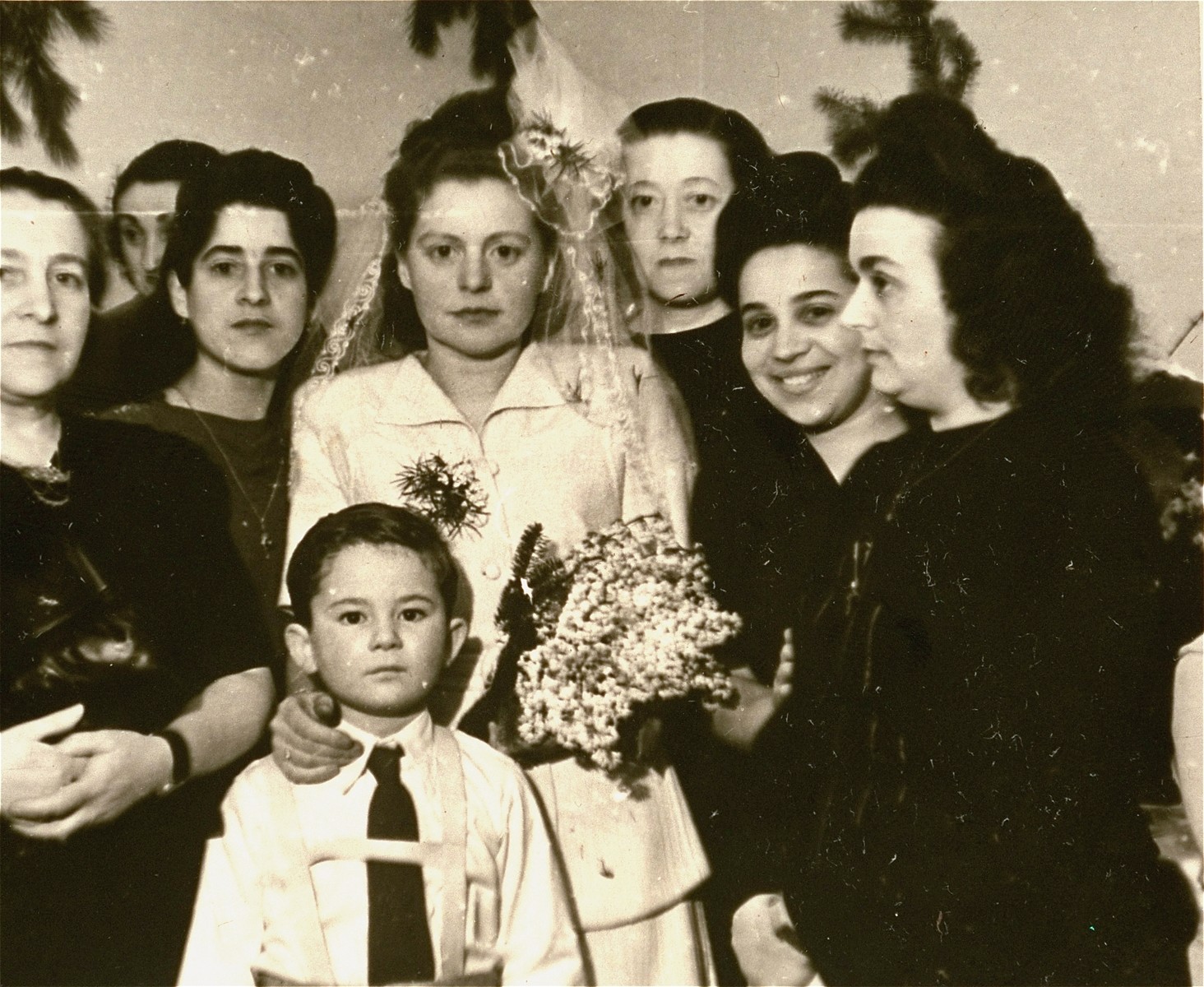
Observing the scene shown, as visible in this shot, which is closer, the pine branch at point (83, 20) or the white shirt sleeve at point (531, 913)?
the white shirt sleeve at point (531, 913)

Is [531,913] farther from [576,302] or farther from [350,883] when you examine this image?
[576,302]

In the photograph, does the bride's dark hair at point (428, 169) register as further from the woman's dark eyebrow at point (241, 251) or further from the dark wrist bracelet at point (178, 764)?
the dark wrist bracelet at point (178, 764)

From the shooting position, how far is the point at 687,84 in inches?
122

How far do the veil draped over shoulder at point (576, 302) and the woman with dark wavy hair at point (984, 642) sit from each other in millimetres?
507

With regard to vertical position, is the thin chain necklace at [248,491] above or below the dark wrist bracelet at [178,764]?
above

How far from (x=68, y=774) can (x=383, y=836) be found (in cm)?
73

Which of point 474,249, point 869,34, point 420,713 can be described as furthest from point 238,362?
point 869,34

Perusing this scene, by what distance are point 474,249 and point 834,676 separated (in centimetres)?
121

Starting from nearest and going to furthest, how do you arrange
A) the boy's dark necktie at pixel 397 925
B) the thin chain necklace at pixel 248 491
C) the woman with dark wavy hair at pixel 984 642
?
the boy's dark necktie at pixel 397 925, the woman with dark wavy hair at pixel 984 642, the thin chain necklace at pixel 248 491

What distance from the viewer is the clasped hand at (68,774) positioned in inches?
115

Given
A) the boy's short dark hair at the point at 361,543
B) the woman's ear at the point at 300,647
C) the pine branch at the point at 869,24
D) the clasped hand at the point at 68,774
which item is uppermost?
the pine branch at the point at 869,24

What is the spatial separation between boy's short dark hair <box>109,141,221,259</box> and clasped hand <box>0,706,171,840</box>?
106cm

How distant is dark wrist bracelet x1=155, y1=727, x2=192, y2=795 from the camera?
9.55ft

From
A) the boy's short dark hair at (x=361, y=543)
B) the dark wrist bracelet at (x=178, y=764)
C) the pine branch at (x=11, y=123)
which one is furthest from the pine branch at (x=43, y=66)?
the dark wrist bracelet at (x=178, y=764)
